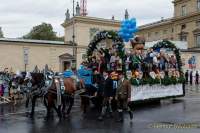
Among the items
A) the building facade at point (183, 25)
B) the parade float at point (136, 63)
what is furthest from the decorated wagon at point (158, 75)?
the building facade at point (183, 25)

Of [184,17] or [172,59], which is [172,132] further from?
[184,17]

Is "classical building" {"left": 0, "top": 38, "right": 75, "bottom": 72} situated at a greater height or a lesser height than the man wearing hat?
greater

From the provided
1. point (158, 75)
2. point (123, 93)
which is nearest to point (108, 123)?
point (123, 93)

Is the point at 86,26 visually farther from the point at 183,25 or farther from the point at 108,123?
the point at 108,123

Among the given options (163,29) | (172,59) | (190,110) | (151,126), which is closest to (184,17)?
(163,29)

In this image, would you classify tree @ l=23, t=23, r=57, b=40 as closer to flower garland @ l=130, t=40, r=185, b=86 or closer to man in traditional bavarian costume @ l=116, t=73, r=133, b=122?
flower garland @ l=130, t=40, r=185, b=86

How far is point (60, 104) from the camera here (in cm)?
1431

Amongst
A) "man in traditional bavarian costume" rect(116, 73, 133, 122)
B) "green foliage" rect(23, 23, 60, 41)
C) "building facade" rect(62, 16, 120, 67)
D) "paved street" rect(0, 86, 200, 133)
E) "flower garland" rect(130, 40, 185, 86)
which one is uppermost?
"green foliage" rect(23, 23, 60, 41)

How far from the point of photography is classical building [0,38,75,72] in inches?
1448

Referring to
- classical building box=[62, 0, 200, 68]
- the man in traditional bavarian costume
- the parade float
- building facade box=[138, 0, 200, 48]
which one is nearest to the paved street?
the man in traditional bavarian costume

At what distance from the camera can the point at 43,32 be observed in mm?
69125

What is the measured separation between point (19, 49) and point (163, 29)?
40.1 m

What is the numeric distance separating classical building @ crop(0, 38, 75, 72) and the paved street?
2080cm

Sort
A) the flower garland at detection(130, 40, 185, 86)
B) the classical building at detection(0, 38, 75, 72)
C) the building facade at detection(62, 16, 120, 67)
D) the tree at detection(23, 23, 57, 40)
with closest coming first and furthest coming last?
the flower garland at detection(130, 40, 185, 86)
the classical building at detection(0, 38, 75, 72)
the building facade at detection(62, 16, 120, 67)
the tree at detection(23, 23, 57, 40)
